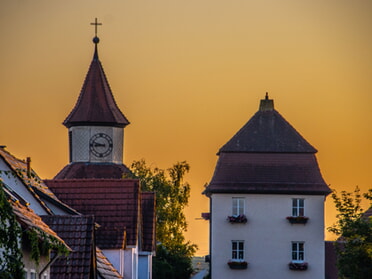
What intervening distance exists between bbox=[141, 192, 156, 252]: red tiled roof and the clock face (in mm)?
55270

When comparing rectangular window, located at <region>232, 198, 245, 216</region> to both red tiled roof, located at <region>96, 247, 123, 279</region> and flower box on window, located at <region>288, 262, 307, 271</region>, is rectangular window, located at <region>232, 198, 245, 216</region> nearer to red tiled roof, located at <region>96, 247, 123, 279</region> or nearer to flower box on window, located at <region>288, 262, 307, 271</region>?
flower box on window, located at <region>288, 262, 307, 271</region>

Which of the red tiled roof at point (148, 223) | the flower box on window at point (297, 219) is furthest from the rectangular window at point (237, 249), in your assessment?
the red tiled roof at point (148, 223)

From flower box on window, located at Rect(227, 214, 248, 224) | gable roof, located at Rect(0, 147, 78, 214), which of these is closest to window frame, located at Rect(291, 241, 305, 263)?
flower box on window, located at Rect(227, 214, 248, 224)

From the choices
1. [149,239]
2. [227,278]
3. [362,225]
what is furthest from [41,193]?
[227,278]

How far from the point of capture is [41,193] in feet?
137

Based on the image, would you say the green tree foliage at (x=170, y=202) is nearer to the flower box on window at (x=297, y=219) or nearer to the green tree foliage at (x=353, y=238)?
the flower box on window at (x=297, y=219)

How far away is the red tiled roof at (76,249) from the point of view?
3133 centimetres

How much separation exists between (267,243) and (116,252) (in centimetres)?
4877

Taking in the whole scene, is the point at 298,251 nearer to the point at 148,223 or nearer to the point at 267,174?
the point at 267,174

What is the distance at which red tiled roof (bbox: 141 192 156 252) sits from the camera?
5234 cm

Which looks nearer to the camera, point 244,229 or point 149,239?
point 149,239

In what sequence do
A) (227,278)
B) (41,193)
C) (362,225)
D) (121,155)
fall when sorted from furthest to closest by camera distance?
(121,155), (227,278), (362,225), (41,193)

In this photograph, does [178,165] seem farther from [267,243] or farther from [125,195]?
[125,195]

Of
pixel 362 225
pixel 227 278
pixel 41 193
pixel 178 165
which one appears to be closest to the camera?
pixel 41 193
